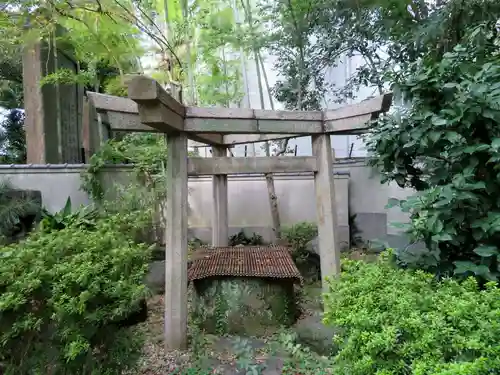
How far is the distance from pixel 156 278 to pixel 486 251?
4323mm

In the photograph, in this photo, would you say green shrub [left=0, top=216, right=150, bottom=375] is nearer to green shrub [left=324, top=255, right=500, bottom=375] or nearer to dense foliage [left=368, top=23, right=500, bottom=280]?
green shrub [left=324, top=255, right=500, bottom=375]

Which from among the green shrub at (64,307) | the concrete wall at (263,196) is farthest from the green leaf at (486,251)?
the concrete wall at (263,196)

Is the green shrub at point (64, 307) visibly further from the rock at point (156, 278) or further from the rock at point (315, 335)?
the rock at point (156, 278)

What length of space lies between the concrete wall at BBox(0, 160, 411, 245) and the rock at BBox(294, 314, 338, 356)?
2559 mm

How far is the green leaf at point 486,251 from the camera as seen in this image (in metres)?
1.81

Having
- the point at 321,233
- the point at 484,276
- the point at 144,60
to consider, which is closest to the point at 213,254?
the point at 321,233

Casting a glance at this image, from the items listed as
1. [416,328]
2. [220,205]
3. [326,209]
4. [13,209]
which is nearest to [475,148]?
[416,328]

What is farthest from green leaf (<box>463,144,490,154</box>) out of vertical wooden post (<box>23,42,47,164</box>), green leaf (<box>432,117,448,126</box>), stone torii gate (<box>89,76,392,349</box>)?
vertical wooden post (<box>23,42,47,164</box>)

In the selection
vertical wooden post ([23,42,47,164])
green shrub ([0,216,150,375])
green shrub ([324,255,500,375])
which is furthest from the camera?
vertical wooden post ([23,42,47,164])

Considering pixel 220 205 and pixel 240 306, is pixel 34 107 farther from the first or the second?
pixel 240 306

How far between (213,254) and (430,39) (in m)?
3.20

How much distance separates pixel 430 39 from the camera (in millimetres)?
3436

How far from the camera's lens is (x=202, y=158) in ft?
10.9

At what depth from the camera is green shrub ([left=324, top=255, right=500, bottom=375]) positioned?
4.00ft
